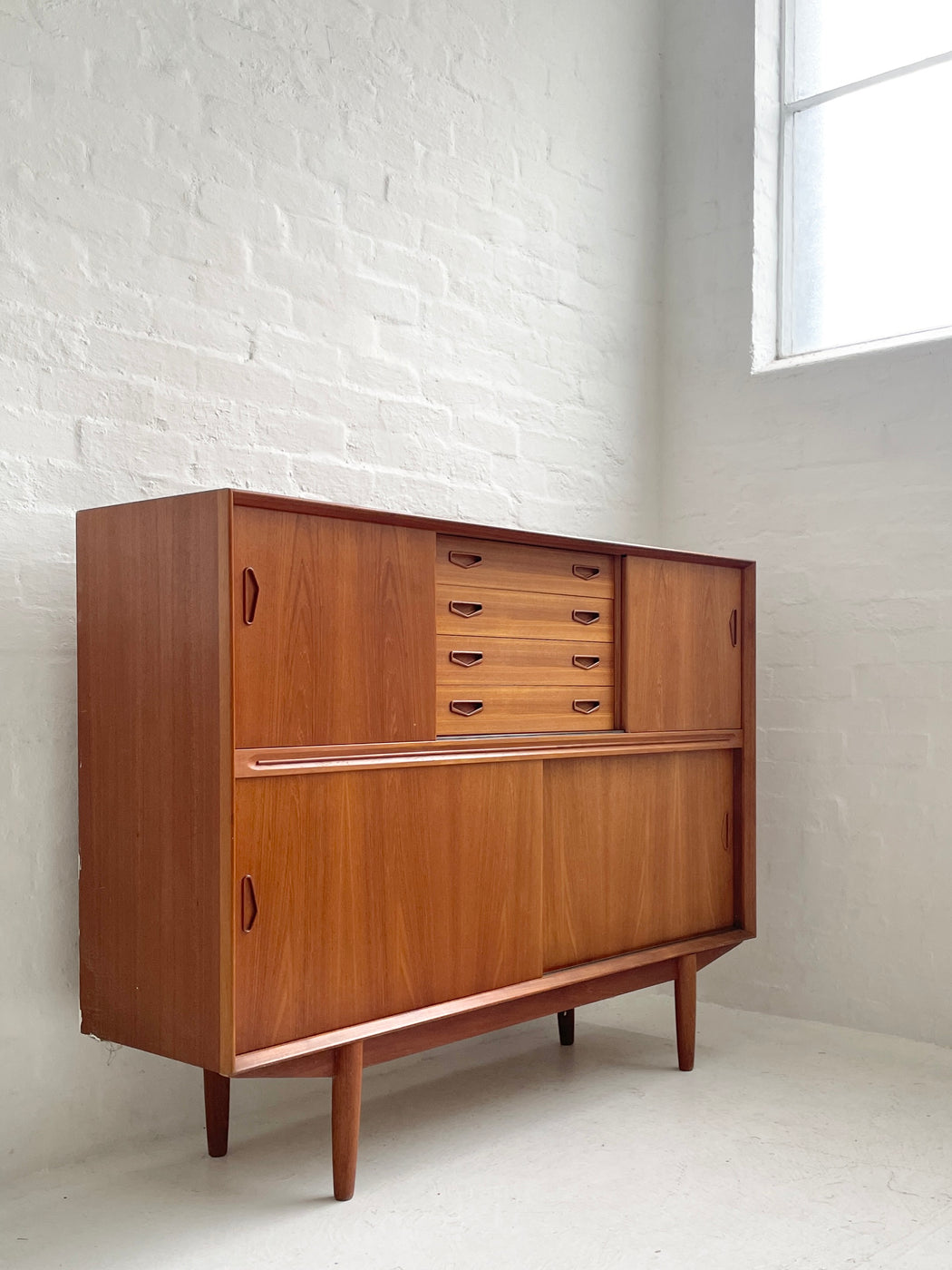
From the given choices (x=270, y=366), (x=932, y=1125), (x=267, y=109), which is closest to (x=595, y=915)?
→ (x=932, y=1125)

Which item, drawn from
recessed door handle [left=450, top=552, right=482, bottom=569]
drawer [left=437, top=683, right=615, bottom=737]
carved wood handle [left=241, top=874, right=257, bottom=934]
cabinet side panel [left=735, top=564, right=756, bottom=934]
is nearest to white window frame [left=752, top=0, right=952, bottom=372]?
cabinet side panel [left=735, top=564, right=756, bottom=934]

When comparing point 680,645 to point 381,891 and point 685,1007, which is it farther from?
point 381,891

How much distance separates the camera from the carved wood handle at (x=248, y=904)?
2.14 m

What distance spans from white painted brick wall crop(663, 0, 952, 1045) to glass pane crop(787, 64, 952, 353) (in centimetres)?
11

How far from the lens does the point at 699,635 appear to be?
3148mm

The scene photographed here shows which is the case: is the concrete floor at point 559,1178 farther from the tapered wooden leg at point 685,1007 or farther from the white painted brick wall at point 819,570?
the white painted brick wall at point 819,570

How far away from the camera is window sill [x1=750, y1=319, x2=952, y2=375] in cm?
342

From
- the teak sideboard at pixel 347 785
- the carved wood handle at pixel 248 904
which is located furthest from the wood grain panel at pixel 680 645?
the carved wood handle at pixel 248 904

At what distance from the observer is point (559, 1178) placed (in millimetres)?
2426

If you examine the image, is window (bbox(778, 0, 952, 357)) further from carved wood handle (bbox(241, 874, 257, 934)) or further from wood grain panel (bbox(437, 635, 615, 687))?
carved wood handle (bbox(241, 874, 257, 934))

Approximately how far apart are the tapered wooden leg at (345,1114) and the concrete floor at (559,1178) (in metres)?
0.05

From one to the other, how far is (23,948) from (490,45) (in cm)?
269

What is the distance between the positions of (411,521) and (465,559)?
8.2 inches

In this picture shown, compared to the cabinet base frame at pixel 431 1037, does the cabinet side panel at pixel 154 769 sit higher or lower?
higher
